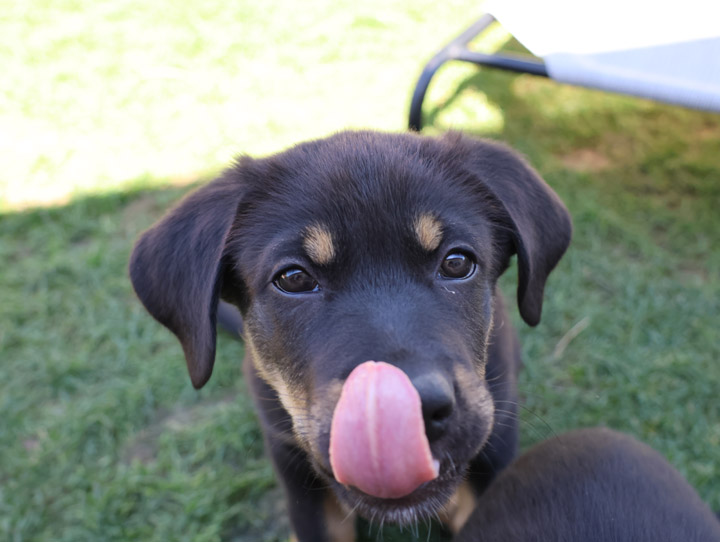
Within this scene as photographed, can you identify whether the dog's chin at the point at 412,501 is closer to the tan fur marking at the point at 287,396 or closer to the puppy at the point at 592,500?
the tan fur marking at the point at 287,396

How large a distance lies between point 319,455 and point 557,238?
1.16 meters

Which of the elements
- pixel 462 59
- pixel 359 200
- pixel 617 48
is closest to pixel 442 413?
pixel 359 200

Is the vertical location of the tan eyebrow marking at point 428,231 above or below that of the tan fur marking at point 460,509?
above

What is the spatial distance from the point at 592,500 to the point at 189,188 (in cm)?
376

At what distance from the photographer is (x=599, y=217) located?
433 cm

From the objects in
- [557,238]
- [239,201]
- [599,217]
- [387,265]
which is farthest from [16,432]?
[599,217]

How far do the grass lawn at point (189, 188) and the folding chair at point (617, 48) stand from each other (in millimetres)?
987

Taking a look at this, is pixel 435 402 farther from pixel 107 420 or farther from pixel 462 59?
pixel 462 59

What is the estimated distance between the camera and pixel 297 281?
6.68ft

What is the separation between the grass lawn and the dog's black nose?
1376 mm

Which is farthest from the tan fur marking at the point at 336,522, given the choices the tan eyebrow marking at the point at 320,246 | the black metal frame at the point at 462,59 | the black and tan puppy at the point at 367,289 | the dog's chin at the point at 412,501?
the black metal frame at the point at 462,59

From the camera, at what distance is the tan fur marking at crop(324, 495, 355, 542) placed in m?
2.58

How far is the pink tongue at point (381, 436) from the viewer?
1.57m

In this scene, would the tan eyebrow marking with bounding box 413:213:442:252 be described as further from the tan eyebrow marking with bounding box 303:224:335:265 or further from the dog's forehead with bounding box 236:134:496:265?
the tan eyebrow marking with bounding box 303:224:335:265
